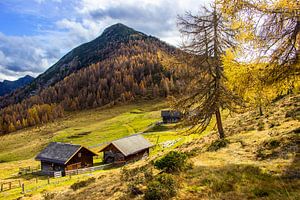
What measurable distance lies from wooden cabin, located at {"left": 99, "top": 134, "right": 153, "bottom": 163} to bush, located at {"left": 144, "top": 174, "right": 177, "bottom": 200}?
39.9m

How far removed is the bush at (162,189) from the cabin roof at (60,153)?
43316 millimetres

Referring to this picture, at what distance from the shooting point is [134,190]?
1394 centimetres

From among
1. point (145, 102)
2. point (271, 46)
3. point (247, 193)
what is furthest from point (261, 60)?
point (145, 102)

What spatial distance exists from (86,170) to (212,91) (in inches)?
1278

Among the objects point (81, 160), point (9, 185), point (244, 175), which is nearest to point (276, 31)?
point (244, 175)

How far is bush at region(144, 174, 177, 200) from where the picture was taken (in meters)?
12.0

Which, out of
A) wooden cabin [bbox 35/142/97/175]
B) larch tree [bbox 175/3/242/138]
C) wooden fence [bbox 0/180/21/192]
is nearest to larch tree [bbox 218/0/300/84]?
larch tree [bbox 175/3/242/138]

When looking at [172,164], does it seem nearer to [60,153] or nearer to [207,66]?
[207,66]

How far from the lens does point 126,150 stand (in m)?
53.4

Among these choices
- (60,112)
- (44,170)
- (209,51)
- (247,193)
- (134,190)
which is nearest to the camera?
(247,193)

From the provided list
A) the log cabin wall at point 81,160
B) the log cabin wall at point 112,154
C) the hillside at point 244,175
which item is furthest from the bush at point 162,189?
the log cabin wall at point 81,160

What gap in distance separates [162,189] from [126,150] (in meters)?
42.0

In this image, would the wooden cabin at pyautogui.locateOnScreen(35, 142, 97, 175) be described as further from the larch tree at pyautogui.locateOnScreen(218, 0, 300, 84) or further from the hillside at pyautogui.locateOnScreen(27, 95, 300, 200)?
the larch tree at pyautogui.locateOnScreen(218, 0, 300, 84)

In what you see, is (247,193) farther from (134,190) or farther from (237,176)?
(134,190)
